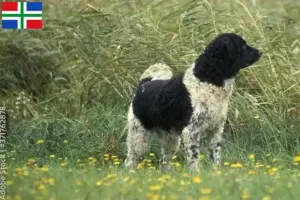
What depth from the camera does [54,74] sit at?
1197 centimetres

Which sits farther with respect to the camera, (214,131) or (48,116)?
(48,116)

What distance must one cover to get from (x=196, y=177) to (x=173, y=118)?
5.68ft

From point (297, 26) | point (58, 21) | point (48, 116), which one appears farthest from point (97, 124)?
point (297, 26)

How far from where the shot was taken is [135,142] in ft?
30.0

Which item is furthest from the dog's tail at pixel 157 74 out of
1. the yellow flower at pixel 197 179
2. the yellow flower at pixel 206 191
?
the yellow flower at pixel 206 191

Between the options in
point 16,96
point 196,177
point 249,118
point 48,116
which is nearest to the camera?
point 196,177

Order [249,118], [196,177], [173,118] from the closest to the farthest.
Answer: [196,177] → [173,118] → [249,118]

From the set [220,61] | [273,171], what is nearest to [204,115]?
[220,61]

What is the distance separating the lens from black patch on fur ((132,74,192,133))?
28.2 feet

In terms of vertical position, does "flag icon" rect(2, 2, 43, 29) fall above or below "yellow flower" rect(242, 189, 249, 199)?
above

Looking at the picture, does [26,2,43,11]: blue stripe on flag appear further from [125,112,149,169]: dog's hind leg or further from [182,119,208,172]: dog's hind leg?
[182,119,208,172]: dog's hind leg

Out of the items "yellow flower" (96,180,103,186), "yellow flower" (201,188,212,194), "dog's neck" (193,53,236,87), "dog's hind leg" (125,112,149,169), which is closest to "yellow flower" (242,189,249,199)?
"yellow flower" (201,188,212,194)

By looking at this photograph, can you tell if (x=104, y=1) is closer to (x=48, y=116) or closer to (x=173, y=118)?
(x=48, y=116)

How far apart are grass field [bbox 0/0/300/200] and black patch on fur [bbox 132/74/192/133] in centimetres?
45
